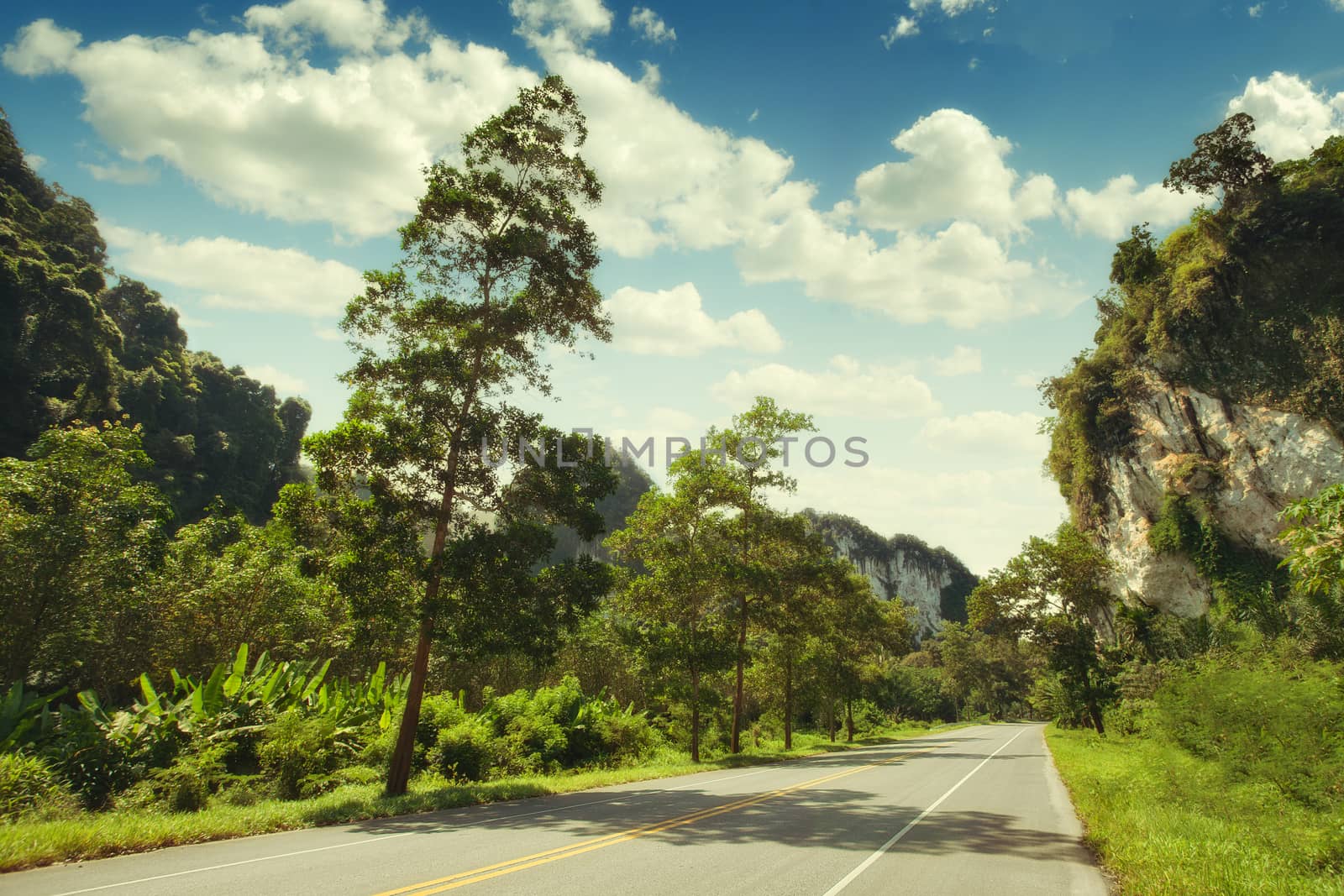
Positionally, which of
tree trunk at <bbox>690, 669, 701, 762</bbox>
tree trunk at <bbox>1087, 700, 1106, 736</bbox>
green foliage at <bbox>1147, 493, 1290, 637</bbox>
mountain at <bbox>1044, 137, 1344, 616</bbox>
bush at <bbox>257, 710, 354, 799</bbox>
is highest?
mountain at <bbox>1044, 137, 1344, 616</bbox>

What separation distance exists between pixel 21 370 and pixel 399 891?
2259 inches

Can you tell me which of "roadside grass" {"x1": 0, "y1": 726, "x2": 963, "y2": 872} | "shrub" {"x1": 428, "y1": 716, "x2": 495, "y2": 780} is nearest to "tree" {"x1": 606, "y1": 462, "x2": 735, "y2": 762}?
"roadside grass" {"x1": 0, "y1": 726, "x2": 963, "y2": 872}

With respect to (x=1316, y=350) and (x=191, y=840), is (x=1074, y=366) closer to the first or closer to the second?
(x=1316, y=350)

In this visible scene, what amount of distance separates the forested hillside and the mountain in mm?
58549

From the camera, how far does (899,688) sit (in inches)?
3201

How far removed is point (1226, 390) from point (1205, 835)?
3522cm

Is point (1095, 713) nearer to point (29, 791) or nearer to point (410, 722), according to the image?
point (410, 722)

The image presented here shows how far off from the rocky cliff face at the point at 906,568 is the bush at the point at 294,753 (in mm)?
154177

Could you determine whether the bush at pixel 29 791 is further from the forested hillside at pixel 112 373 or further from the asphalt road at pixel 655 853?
the forested hillside at pixel 112 373

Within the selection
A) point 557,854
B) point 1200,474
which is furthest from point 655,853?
point 1200,474

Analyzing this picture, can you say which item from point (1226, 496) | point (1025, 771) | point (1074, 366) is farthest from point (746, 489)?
point (1074, 366)

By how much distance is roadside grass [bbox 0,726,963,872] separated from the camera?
23.4 feet

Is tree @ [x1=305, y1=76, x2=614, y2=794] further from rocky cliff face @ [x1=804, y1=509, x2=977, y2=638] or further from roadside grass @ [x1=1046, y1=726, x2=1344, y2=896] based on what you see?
rocky cliff face @ [x1=804, y1=509, x2=977, y2=638]

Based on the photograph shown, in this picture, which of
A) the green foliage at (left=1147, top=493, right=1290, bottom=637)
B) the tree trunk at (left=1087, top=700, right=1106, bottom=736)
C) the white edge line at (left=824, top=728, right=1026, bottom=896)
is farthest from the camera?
the tree trunk at (left=1087, top=700, right=1106, bottom=736)
